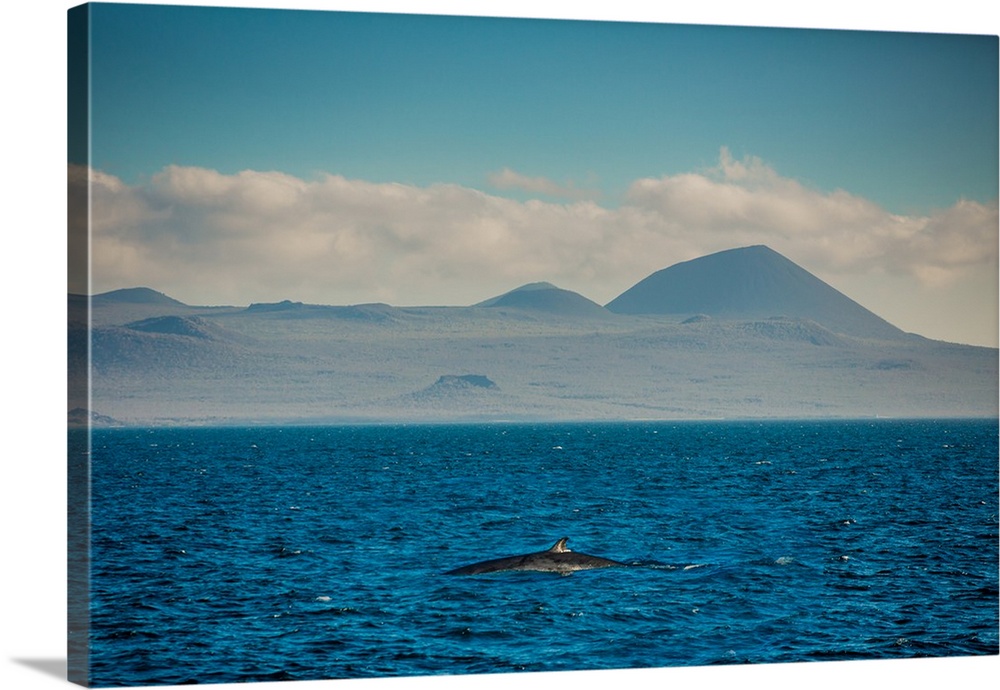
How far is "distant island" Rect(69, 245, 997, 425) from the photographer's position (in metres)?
56.0

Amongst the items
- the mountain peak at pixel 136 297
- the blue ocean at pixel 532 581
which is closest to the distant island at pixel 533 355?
the mountain peak at pixel 136 297

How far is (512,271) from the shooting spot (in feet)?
166

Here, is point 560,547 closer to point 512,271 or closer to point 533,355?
point 512,271

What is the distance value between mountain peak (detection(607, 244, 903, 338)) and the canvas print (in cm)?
93

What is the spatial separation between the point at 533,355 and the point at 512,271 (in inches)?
2519

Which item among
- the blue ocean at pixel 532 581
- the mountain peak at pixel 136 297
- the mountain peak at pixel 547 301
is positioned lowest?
the blue ocean at pixel 532 581

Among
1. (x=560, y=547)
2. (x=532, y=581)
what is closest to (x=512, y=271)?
(x=560, y=547)

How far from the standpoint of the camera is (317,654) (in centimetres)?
2827

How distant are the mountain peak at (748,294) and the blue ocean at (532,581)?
22.3 feet

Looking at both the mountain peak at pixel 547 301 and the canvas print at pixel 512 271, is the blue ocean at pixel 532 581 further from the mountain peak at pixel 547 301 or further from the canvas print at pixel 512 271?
the mountain peak at pixel 547 301

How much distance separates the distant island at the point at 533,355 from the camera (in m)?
56.0

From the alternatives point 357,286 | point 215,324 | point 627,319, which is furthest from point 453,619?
point 627,319

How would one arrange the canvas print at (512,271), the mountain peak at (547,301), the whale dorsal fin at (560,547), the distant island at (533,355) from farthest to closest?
the mountain peak at (547,301)
the distant island at (533,355)
the whale dorsal fin at (560,547)
the canvas print at (512,271)

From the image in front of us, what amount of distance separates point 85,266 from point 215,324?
4435 cm
